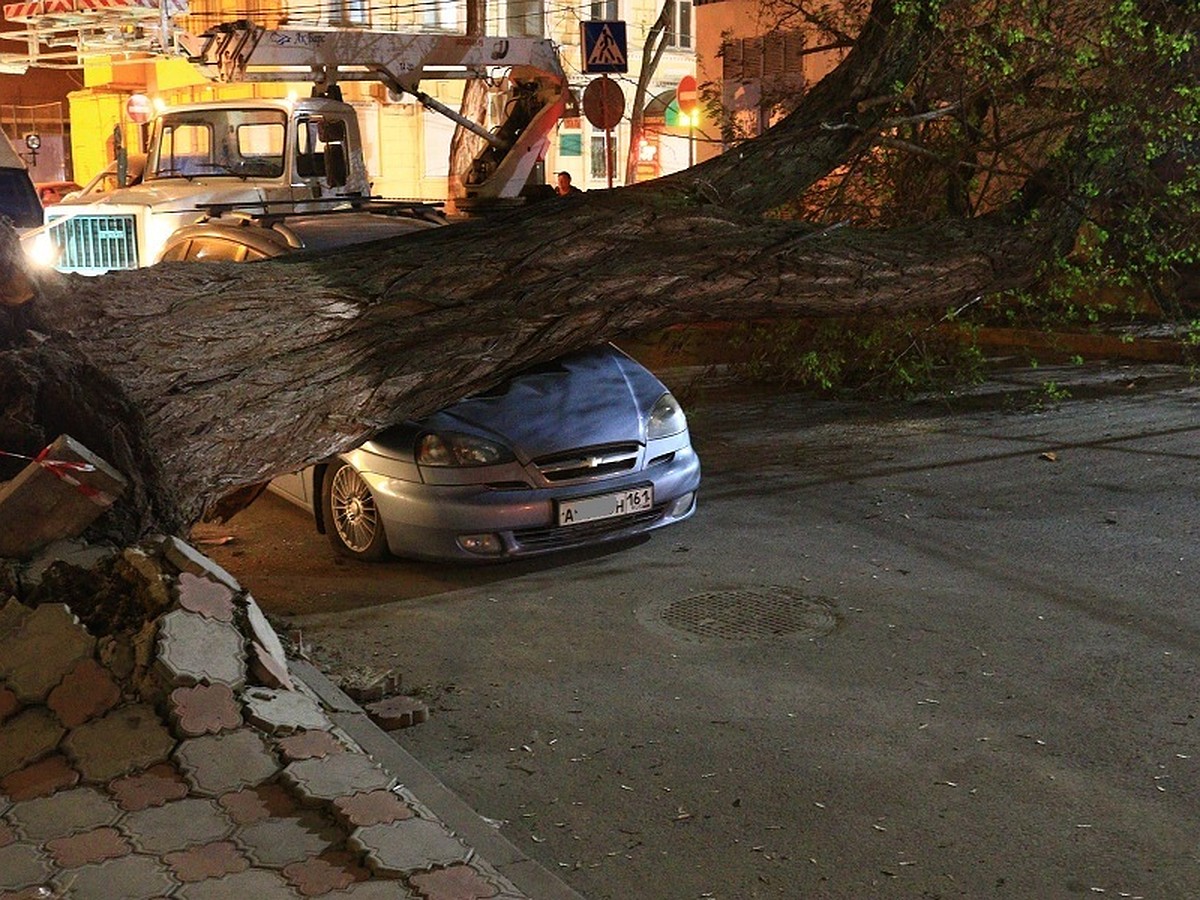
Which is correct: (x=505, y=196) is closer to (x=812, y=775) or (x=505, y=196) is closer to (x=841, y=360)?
(x=841, y=360)

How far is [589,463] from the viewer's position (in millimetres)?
7535

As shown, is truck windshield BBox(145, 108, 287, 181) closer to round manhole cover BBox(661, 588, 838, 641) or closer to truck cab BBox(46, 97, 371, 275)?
truck cab BBox(46, 97, 371, 275)

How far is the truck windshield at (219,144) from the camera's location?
14.0 metres

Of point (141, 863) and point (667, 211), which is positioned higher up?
point (667, 211)

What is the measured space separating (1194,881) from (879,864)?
36.9 inches

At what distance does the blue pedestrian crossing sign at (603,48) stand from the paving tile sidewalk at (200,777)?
39.9 ft

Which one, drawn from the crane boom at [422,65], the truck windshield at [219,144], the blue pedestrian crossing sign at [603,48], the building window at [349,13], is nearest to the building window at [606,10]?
the building window at [349,13]

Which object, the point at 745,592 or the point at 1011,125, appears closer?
the point at 745,592

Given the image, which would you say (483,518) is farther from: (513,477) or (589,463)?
(589,463)

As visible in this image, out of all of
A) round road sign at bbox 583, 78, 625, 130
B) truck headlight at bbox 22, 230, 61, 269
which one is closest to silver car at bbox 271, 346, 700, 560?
truck headlight at bbox 22, 230, 61, 269

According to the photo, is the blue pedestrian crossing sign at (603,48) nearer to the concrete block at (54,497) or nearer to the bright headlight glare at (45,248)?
the bright headlight glare at (45,248)

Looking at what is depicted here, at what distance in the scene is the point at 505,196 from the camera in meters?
17.0

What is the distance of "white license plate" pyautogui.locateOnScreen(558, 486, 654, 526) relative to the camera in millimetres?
7398

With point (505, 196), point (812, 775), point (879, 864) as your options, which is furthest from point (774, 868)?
point (505, 196)
